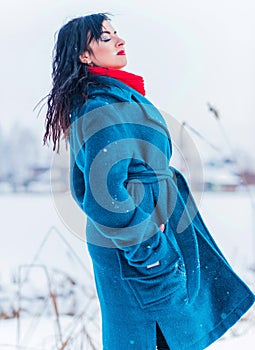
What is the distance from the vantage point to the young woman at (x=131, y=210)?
37.6 inches

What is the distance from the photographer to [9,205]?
3.29 m

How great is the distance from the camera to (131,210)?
95cm

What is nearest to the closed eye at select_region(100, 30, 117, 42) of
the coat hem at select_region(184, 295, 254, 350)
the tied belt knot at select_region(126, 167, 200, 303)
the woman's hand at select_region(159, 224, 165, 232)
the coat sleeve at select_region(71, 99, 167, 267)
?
the coat sleeve at select_region(71, 99, 167, 267)

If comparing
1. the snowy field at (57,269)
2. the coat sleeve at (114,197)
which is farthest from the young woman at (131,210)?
the snowy field at (57,269)

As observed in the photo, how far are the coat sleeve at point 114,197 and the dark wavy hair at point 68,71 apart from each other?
0.08 m

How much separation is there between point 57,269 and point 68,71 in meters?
1.02

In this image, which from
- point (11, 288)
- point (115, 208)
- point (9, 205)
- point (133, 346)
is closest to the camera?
point (115, 208)

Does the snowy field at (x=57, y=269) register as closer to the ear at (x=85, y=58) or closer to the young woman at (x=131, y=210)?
the young woman at (x=131, y=210)

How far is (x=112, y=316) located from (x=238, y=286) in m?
0.27

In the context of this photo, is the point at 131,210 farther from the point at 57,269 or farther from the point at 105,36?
the point at 57,269

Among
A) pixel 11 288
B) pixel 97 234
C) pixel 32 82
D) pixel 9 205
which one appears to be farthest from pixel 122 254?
pixel 9 205

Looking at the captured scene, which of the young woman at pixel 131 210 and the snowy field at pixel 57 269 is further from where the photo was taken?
the snowy field at pixel 57 269

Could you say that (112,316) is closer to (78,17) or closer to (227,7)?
(78,17)

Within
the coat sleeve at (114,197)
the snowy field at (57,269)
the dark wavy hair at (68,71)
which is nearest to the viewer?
the coat sleeve at (114,197)
